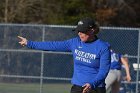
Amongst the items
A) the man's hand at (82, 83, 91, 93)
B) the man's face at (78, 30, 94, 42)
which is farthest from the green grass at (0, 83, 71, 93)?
the man's hand at (82, 83, 91, 93)

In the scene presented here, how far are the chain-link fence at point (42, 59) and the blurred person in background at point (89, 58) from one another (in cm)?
744

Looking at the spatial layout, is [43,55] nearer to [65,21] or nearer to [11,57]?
[11,57]

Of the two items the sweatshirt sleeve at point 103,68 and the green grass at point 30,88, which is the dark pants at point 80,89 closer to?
the sweatshirt sleeve at point 103,68

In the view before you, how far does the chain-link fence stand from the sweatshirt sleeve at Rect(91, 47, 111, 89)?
25.3 feet

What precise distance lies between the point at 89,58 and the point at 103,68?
30cm

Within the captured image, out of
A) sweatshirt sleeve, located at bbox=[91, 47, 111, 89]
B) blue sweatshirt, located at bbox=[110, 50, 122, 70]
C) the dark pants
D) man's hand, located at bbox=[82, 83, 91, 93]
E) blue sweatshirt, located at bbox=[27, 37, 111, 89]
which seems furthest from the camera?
blue sweatshirt, located at bbox=[110, 50, 122, 70]

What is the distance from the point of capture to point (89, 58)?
8477 mm

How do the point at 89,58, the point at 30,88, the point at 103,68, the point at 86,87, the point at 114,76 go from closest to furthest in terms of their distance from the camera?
the point at 86,87
the point at 103,68
the point at 89,58
the point at 114,76
the point at 30,88

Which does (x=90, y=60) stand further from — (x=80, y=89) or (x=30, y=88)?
(x=30, y=88)

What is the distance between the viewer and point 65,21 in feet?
Answer: 77.9

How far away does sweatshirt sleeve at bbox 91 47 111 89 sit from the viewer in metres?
8.24

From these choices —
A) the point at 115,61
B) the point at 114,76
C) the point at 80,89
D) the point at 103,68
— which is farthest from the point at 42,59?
the point at 103,68

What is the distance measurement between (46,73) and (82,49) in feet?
27.9

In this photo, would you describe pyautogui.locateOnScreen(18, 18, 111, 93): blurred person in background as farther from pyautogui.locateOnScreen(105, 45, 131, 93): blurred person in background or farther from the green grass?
the green grass
